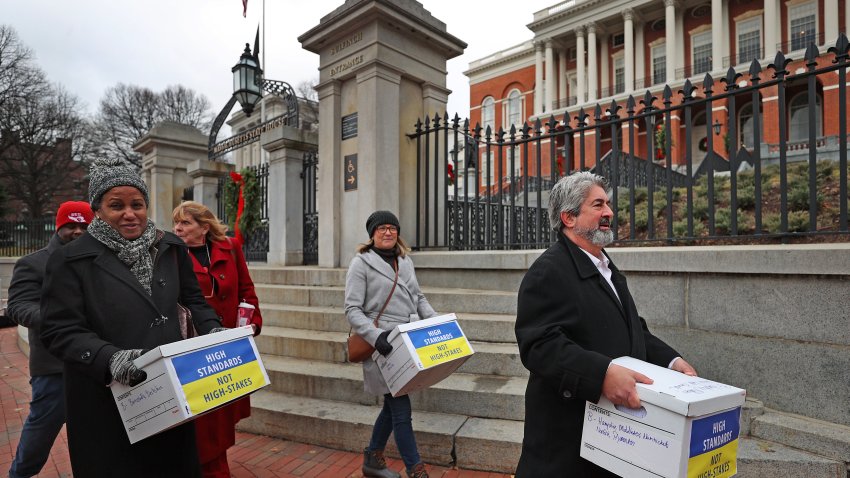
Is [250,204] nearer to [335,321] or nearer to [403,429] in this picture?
[335,321]

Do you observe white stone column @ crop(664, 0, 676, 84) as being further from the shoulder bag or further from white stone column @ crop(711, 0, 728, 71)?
the shoulder bag

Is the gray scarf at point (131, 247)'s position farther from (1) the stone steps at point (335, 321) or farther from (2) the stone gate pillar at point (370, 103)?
(2) the stone gate pillar at point (370, 103)

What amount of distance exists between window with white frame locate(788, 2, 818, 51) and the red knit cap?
41.7 meters

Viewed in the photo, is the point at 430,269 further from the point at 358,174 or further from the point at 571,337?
the point at 571,337

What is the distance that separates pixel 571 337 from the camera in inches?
73.9

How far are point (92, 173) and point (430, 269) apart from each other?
418cm

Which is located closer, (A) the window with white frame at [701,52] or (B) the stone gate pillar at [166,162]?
(B) the stone gate pillar at [166,162]

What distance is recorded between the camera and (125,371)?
1.81m

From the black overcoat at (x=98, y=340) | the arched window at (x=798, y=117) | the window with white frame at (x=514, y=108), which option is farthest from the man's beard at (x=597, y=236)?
the window with white frame at (x=514, y=108)

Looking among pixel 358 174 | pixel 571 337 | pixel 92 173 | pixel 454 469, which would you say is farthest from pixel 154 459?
pixel 358 174

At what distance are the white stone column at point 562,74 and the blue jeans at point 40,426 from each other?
1763 inches

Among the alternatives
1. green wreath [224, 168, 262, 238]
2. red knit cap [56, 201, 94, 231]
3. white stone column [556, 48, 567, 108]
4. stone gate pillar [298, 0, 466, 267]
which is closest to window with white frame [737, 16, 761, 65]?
white stone column [556, 48, 567, 108]

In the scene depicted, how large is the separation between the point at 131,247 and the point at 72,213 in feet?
5.28

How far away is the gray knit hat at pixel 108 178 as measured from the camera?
2119 mm
